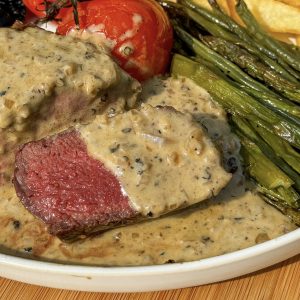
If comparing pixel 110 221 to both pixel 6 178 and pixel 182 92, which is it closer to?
pixel 6 178

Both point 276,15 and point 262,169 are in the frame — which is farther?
point 276,15

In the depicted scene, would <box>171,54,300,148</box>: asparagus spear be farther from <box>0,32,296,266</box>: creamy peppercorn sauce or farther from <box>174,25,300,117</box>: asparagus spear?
<box>0,32,296,266</box>: creamy peppercorn sauce

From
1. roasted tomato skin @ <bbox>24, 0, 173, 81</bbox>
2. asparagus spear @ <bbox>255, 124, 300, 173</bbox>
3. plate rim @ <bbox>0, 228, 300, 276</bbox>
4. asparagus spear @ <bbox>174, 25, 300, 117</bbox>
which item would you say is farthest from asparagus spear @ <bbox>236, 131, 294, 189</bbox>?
roasted tomato skin @ <bbox>24, 0, 173, 81</bbox>

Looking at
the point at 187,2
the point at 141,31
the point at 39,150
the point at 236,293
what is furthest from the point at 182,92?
the point at 236,293

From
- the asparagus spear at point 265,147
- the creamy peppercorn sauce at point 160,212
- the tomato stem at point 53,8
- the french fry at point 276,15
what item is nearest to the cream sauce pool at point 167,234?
the creamy peppercorn sauce at point 160,212

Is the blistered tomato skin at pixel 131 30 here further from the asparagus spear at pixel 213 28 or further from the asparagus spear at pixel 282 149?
the asparagus spear at pixel 282 149

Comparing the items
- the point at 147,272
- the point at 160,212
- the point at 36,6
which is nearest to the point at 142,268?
the point at 147,272

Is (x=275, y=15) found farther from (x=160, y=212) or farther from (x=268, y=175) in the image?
(x=160, y=212)
